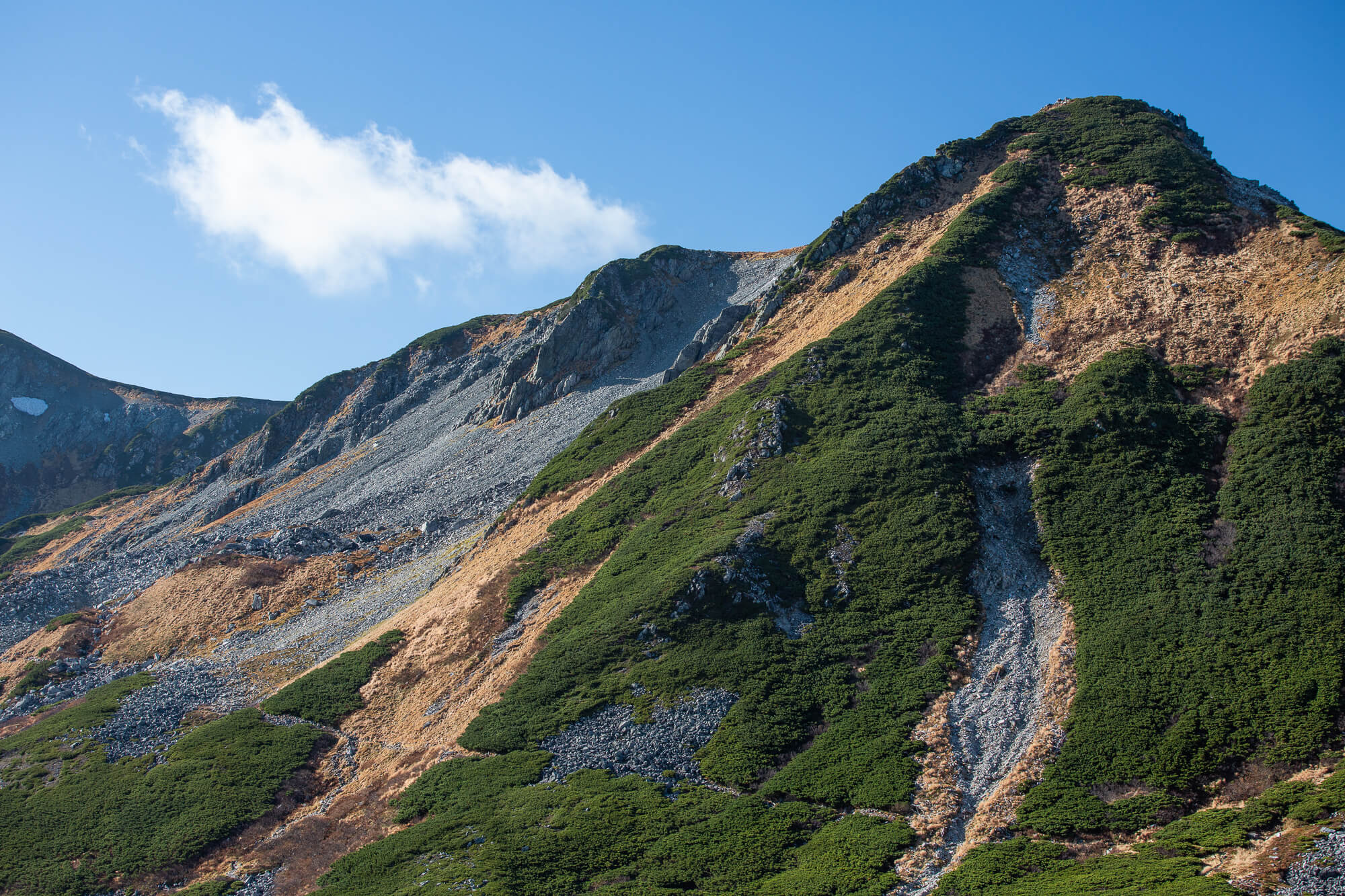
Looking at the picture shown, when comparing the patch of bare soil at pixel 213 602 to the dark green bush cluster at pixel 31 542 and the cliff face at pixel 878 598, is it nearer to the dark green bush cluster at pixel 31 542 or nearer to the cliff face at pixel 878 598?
the cliff face at pixel 878 598

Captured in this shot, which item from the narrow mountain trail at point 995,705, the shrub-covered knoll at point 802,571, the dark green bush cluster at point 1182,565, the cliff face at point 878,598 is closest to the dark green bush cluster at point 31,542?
the cliff face at point 878,598

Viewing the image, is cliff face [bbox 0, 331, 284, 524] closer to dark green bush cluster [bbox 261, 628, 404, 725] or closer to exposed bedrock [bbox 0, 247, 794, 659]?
exposed bedrock [bbox 0, 247, 794, 659]

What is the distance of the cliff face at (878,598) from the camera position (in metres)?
25.6

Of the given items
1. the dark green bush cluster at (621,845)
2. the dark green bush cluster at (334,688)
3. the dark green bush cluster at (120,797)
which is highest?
the dark green bush cluster at (334,688)

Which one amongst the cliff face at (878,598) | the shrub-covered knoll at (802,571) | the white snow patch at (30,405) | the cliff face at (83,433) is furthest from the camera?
the white snow patch at (30,405)

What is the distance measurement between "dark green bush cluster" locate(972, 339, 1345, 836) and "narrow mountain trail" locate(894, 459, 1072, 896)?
95 centimetres

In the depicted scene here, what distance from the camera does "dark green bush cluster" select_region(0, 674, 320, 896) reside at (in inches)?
1266

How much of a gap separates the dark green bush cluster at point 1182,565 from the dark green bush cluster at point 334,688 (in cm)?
3356

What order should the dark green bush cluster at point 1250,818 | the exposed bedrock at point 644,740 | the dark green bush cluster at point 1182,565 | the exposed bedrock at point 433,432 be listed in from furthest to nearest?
the exposed bedrock at point 433,432
the exposed bedrock at point 644,740
the dark green bush cluster at point 1182,565
the dark green bush cluster at point 1250,818

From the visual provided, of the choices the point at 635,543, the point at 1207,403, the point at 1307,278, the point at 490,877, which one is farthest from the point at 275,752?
the point at 1307,278

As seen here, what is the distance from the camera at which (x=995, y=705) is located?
97.3 feet

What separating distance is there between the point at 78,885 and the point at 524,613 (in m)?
21.8

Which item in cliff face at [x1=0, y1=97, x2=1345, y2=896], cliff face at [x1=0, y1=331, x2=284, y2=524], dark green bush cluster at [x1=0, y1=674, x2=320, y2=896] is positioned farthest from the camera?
cliff face at [x1=0, y1=331, x2=284, y2=524]

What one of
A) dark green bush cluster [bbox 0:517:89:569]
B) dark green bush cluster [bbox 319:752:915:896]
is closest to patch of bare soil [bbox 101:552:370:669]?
dark green bush cluster [bbox 319:752:915:896]
